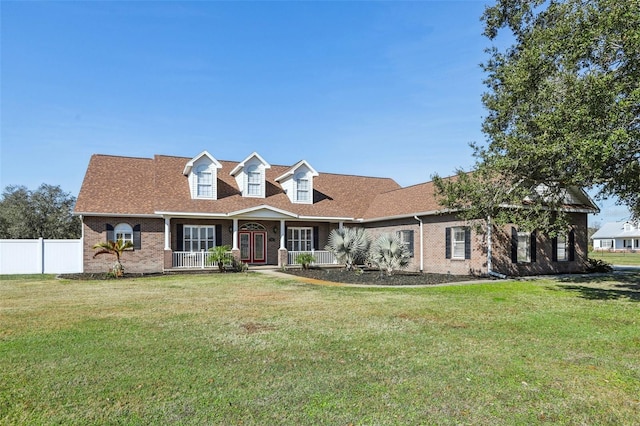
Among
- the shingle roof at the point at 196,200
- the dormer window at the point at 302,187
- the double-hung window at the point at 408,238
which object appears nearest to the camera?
the shingle roof at the point at 196,200

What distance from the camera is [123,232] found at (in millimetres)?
21562

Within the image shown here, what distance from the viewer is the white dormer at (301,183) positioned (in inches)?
1027

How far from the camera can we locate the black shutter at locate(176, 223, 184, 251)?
2283cm

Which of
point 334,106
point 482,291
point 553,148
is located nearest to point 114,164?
point 334,106

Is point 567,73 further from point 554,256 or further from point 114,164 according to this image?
point 114,164

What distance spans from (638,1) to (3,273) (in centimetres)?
2652

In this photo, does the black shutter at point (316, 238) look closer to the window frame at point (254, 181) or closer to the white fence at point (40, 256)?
the window frame at point (254, 181)

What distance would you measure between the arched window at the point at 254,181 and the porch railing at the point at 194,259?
4560 mm

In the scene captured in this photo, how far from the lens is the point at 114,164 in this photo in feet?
81.5

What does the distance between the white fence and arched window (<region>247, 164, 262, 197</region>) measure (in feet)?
30.3

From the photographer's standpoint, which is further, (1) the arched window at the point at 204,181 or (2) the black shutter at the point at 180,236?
(1) the arched window at the point at 204,181

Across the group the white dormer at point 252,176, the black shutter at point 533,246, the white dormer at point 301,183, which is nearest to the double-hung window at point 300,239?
the white dormer at point 301,183

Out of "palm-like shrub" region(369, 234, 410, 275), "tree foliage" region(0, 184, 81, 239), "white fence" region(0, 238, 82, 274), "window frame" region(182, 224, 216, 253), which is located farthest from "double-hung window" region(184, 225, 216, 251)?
"tree foliage" region(0, 184, 81, 239)

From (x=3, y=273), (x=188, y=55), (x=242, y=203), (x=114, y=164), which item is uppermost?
(x=188, y=55)
